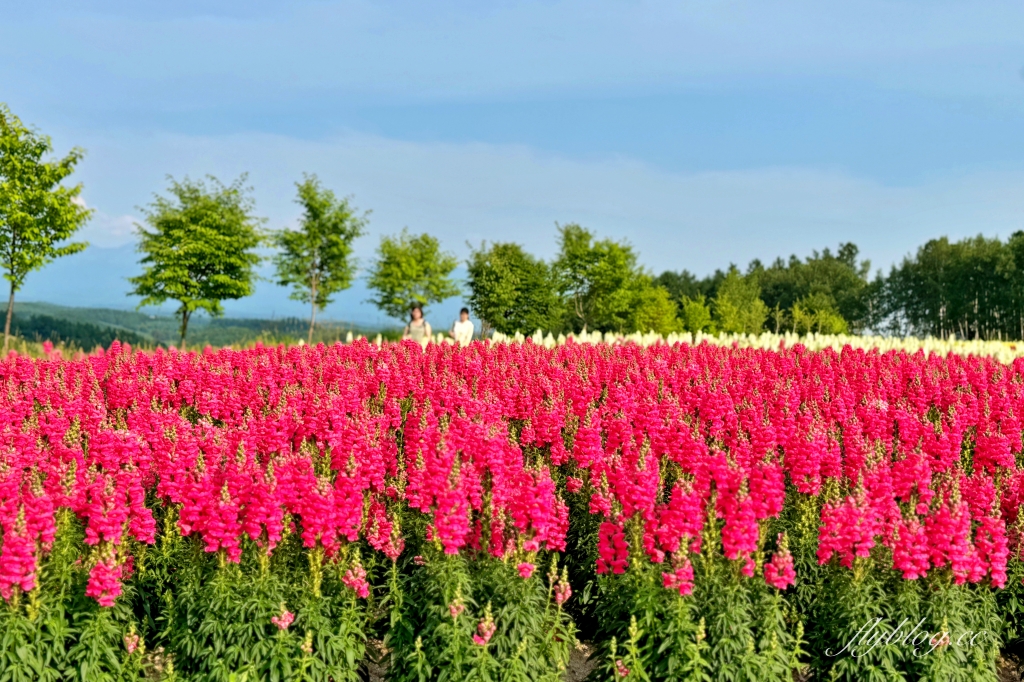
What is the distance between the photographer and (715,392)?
12.0 m

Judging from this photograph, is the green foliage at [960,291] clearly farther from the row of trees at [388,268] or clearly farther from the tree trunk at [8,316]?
the tree trunk at [8,316]

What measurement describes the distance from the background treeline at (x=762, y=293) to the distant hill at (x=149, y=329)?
298 inches

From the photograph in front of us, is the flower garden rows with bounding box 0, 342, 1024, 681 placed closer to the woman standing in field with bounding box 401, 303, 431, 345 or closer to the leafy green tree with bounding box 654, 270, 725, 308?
the woman standing in field with bounding box 401, 303, 431, 345

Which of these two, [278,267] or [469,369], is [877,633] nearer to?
[469,369]

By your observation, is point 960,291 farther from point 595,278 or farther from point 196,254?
point 196,254

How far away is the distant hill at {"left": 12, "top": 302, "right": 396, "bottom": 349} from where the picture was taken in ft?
94.5

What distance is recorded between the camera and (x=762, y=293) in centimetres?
11112

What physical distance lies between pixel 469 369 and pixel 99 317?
10062 cm

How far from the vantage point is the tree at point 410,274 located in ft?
172

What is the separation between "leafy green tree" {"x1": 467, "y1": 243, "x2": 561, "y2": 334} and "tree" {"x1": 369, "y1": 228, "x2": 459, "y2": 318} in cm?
868

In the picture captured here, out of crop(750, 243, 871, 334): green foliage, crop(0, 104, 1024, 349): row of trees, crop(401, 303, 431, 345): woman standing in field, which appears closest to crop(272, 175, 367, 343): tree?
crop(0, 104, 1024, 349): row of trees

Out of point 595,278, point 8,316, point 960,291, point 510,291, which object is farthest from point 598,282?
point 960,291

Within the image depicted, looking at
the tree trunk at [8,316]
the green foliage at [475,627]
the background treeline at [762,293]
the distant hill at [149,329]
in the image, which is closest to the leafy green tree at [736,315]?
the background treeline at [762,293]

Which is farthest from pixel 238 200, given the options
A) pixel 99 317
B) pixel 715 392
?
pixel 99 317
